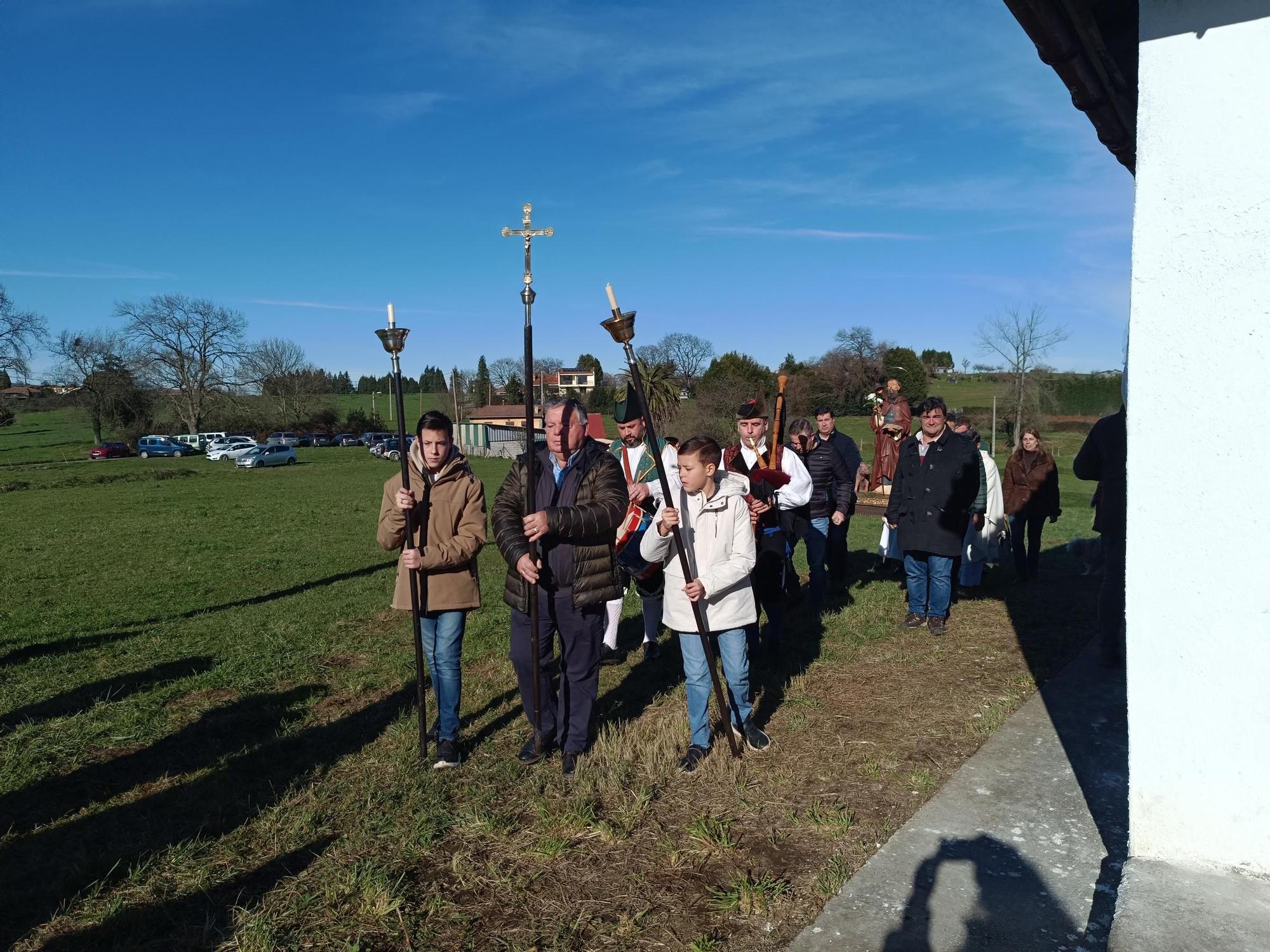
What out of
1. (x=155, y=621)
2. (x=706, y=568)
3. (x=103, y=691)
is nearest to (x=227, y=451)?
(x=155, y=621)

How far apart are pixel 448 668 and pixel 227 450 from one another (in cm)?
4944

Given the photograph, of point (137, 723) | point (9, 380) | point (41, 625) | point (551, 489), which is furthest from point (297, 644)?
point (9, 380)

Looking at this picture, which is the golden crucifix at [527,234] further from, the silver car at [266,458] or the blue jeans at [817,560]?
the silver car at [266,458]

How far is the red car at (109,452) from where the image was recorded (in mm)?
51344

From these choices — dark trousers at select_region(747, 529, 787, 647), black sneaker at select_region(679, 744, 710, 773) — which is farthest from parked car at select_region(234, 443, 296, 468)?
black sneaker at select_region(679, 744, 710, 773)

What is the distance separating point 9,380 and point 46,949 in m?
57.2

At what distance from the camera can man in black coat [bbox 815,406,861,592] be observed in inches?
338

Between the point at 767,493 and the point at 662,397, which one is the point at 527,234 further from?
the point at 662,397

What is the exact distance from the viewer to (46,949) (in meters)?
3.15

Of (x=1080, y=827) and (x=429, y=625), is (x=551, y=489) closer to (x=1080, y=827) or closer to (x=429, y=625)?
(x=429, y=625)

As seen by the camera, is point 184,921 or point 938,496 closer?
point 184,921

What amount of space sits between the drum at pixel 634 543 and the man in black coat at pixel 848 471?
263 cm

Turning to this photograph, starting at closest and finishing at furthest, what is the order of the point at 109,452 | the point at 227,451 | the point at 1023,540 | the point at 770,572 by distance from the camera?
the point at 770,572 → the point at 1023,540 → the point at 227,451 → the point at 109,452

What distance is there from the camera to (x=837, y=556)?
944 cm
